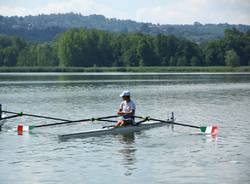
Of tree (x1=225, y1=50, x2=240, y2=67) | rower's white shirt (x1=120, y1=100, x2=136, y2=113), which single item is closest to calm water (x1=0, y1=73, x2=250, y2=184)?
rower's white shirt (x1=120, y1=100, x2=136, y2=113)

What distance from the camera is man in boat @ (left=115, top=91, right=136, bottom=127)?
2552cm

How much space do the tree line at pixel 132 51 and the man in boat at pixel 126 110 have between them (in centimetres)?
12781

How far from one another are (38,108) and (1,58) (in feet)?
440

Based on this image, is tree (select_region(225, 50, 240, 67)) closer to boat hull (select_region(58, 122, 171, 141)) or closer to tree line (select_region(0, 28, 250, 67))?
tree line (select_region(0, 28, 250, 67))

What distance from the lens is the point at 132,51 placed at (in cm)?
15825

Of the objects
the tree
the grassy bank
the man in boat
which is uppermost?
the tree

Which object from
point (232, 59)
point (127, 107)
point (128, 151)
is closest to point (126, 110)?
point (127, 107)

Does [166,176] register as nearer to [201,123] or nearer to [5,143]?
[5,143]

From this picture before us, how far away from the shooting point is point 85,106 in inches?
1660

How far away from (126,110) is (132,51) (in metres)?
133

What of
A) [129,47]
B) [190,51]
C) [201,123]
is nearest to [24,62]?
[129,47]

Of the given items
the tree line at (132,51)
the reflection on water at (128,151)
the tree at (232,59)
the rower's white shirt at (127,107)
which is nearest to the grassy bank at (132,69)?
the tree at (232,59)

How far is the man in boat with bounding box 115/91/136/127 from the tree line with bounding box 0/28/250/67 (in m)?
128

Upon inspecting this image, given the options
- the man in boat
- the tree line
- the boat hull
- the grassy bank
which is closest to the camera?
the boat hull
